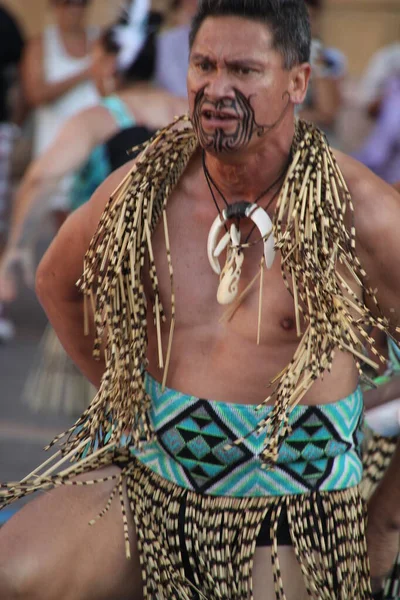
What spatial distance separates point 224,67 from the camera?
7.49 feet

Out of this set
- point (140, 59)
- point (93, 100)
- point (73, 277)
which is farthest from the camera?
point (93, 100)

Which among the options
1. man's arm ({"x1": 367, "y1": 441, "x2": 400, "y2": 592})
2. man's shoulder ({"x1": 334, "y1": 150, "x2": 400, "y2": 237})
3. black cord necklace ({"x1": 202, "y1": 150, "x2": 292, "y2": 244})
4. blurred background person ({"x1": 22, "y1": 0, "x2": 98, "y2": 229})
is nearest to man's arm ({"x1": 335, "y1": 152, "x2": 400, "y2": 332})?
man's shoulder ({"x1": 334, "y1": 150, "x2": 400, "y2": 237})

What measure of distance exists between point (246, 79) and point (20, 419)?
10.3ft

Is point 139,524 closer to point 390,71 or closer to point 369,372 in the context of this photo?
point 369,372

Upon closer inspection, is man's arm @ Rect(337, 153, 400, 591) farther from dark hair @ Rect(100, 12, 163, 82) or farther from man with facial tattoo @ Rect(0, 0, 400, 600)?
dark hair @ Rect(100, 12, 163, 82)

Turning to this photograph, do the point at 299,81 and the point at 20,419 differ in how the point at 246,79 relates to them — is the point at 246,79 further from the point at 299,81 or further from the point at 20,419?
the point at 20,419

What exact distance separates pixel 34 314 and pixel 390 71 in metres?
3.12

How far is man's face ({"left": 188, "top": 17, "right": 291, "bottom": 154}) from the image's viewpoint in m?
2.27

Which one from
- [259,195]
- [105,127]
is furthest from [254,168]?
[105,127]

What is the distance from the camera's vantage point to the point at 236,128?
2291 millimetres

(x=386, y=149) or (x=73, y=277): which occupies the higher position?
(x=386, y=149)

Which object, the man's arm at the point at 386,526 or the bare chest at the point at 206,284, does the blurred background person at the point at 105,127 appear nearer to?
the bare chest at the point at 206,284

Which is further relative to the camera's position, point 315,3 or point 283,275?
point 315,3

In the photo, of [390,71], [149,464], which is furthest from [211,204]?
[390,71]
